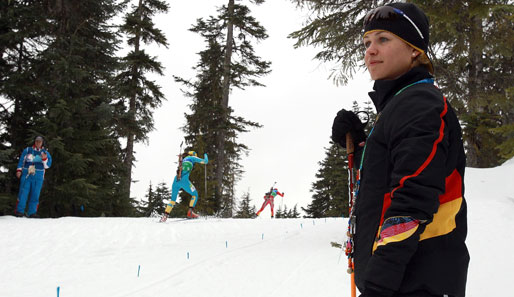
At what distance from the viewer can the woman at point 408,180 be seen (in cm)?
144

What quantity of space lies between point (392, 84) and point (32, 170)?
1283 cm

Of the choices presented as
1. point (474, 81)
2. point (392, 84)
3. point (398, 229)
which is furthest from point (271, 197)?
point (398, 229)

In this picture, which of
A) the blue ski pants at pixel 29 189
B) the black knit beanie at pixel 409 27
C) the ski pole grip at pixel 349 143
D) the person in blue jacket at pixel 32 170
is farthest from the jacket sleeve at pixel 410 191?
the blue ski pants at pixel 29 189

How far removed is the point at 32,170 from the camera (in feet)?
39.4

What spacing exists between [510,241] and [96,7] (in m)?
19.3

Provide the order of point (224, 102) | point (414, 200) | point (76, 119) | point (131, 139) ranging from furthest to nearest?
point (224, 102)
point (131, 139)
point (76, 119)
point (414, 200)

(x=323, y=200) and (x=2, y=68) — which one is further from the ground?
(x=2, y=68)

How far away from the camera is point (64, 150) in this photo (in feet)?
48.5

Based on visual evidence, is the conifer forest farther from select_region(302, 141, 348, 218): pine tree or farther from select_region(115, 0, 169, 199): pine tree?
select_region(302, 141, 348, 218): pine tree

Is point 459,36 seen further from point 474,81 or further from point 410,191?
point 410,191

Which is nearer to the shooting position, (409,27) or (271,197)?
(409,27)

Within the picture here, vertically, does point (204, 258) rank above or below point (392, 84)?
below

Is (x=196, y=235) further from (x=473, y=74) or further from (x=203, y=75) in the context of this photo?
(x=203, y=75)

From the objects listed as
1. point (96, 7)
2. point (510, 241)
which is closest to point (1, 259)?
point (510, 241)
